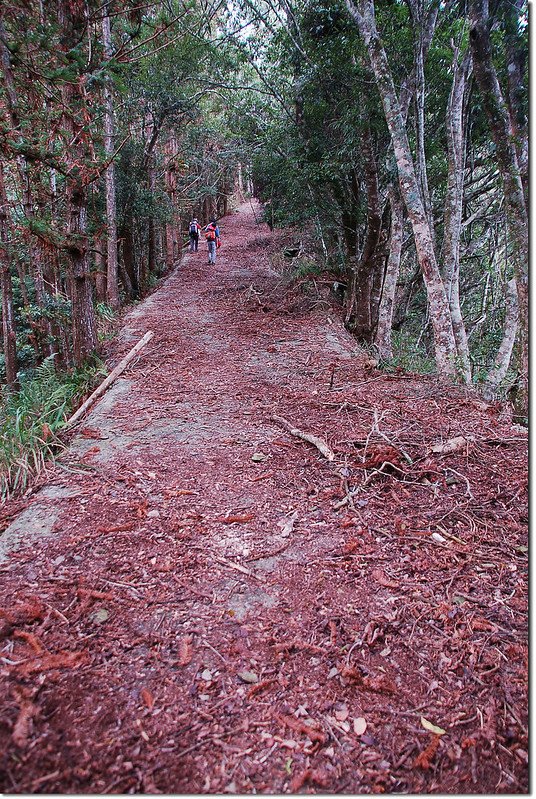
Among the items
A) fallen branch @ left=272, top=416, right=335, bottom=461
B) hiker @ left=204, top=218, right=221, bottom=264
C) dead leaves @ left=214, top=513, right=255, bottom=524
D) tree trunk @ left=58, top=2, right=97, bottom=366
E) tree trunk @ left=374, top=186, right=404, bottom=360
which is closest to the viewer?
dead leaves @ left=214, top=513, right=255, bottom=524

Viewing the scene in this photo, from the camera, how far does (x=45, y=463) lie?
13.6 ft

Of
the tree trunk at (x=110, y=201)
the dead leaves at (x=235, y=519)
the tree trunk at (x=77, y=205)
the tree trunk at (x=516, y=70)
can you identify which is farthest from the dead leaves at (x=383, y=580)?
the tree trunk at (x=110, y=201)

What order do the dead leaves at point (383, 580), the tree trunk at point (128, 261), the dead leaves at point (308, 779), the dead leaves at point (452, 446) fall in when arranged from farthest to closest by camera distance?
1. the tree trunk at point (128, 261)
2. the dead leaves at point (452, 446)
3. the dead leaves at point (383, 580)
4. the dead leaves at point (308, 779)

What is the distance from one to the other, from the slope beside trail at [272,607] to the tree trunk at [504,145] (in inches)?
58.3

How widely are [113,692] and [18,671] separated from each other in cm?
45

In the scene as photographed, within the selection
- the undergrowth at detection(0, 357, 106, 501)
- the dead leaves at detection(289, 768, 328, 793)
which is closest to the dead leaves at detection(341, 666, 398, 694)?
the dead leaves at detection(289, 768, 328, 793)

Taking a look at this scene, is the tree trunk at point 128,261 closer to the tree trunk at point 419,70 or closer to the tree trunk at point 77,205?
the tree trunk at point 77,205

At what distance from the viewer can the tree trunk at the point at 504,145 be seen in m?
4.58

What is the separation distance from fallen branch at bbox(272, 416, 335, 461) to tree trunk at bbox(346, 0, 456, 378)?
8.43ft

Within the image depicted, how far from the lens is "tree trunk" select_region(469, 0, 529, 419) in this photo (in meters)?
4.58

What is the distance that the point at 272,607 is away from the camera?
2.55 m

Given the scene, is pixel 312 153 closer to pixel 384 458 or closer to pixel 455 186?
pixel 455 186

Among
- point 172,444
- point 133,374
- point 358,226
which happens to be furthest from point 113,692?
point 358,226

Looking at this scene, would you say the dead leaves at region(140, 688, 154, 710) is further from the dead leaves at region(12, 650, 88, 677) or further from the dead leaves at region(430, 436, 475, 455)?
the dead leaves at region(430, 436, 475, 455)
